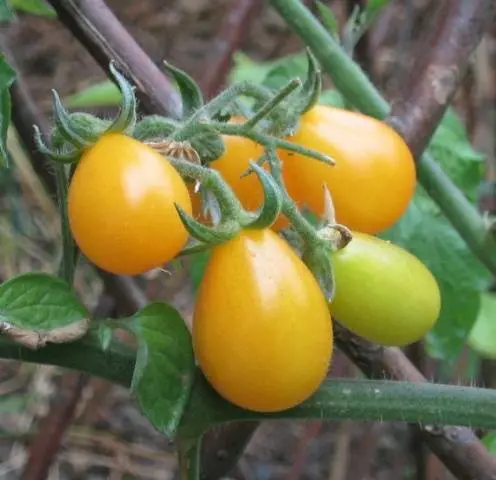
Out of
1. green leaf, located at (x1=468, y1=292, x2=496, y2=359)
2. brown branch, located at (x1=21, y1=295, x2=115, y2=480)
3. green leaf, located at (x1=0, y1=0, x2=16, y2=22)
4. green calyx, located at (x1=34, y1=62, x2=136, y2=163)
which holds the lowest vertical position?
brown branch, located at (x1=21, y1=295, x2=115, y2=480)

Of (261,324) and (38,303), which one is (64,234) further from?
(261,324)

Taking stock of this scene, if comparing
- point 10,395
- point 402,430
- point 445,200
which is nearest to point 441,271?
point 445,200

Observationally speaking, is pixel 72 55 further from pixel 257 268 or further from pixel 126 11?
pixel 257 268

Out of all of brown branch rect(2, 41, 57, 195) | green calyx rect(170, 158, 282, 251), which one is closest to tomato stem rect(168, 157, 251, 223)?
green calyx rect(170, 158, 282, 251)

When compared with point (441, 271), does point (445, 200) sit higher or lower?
higher

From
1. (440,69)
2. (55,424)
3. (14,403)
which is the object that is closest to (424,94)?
(440,69)

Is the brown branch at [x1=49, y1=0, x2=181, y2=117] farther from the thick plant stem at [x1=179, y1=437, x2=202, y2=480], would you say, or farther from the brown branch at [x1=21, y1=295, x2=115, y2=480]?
the brown branch at [x1=21, y1=295, x2=115, y2=480]
